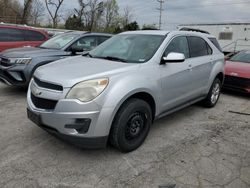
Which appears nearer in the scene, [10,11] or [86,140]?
[86,140]

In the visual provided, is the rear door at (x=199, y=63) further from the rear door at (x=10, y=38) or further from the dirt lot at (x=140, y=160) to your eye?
the rear door at (x=10, y=38)

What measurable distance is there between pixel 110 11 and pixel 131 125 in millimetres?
46412

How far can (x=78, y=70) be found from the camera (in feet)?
11.3

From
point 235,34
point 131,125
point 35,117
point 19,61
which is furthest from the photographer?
point 235,34

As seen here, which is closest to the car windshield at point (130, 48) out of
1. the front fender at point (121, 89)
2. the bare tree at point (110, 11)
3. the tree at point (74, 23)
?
the front fender at point (121, 89)

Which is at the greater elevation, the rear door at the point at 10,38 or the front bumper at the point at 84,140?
the rear door at the point at 10,38

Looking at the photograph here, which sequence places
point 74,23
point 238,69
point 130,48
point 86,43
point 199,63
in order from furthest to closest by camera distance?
point 74,23
point 238,69
point 86,43
point 199,63
point 130,48

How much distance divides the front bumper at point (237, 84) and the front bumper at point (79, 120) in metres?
5.27

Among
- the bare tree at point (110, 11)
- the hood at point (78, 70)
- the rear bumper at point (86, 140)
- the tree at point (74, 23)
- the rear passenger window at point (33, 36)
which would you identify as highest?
the bare tree at point (110, 11)

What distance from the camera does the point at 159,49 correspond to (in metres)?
4.04

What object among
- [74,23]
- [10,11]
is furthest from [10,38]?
[74,23]

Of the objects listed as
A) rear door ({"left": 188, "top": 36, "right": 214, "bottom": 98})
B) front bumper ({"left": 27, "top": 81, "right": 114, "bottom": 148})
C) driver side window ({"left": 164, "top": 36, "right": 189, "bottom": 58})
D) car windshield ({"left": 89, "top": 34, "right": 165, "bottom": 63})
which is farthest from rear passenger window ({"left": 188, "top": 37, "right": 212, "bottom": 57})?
front bumper ({"left": 27, "top": 81, "right": 114, "bottom": 148})

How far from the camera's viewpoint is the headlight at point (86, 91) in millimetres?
3051

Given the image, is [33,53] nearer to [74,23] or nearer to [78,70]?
[78,70]
